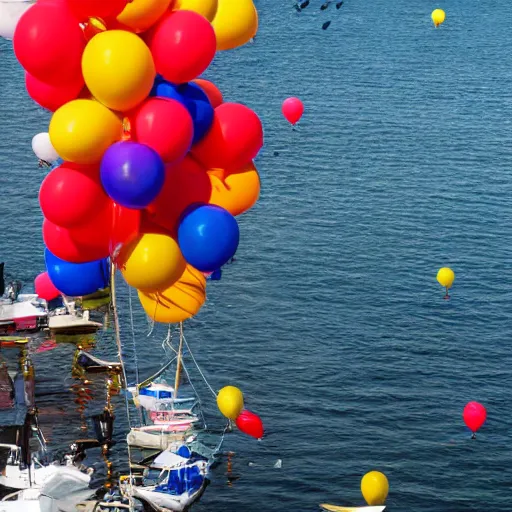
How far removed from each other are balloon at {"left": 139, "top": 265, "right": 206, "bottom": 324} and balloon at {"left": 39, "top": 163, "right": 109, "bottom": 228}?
235cm

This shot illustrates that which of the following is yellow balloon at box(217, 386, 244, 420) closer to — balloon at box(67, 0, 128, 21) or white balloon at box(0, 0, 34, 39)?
white balloon at box(0, 0, 34, 39)

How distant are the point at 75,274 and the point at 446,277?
4133 cm

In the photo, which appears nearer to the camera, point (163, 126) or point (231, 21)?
point (163, 126)

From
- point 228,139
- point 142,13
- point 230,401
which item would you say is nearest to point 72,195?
point 228,139

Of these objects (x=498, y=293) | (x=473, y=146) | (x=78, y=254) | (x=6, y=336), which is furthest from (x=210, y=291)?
(x=78, y=254)

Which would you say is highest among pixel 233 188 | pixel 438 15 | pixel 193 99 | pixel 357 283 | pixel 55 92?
pixel 438 15

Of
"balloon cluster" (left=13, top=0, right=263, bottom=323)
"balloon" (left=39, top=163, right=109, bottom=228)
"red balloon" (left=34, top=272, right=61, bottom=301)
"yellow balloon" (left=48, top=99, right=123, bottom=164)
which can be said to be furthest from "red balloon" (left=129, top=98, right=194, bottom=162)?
"red balloon" (left=34, top=272, right=61, bottom=301)

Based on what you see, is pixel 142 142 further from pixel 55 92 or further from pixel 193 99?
pixel 55 92

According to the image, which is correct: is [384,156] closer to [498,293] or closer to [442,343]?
[498,293]

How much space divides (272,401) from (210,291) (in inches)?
518


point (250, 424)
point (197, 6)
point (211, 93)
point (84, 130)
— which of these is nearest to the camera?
point (84, 130)

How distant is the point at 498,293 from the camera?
66.1 metres

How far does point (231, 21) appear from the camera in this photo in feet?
79.9

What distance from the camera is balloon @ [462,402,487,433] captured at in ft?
166
